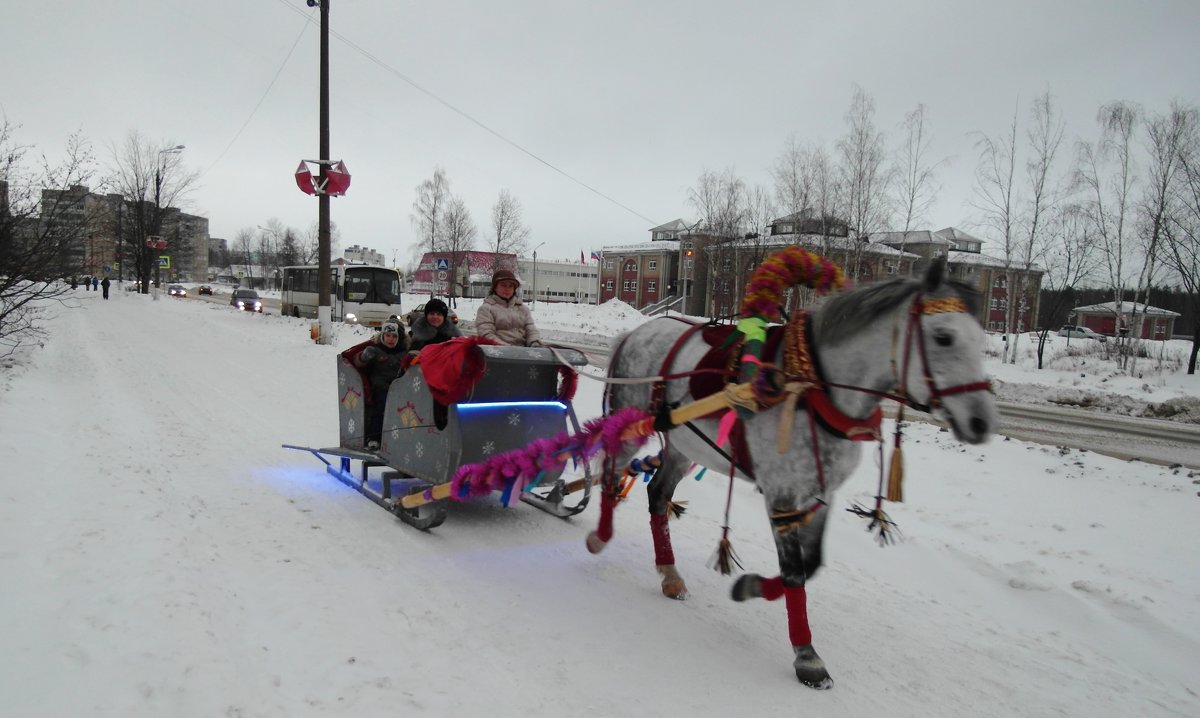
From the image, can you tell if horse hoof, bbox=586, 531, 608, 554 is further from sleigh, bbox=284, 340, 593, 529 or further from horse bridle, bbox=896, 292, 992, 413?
horse bridle, bbox=896, 292, 992, 413

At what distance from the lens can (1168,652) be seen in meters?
3.78

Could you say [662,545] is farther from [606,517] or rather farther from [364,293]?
[364,293]

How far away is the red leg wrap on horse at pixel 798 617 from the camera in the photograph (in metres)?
3.17

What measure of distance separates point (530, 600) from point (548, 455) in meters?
0.87

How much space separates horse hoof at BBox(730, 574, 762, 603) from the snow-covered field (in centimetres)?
39

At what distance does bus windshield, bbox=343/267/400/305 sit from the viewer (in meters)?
25.1

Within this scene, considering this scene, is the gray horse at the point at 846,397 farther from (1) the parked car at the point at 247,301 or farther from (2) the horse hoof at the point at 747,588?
(1) the parked car at the point at 247,301

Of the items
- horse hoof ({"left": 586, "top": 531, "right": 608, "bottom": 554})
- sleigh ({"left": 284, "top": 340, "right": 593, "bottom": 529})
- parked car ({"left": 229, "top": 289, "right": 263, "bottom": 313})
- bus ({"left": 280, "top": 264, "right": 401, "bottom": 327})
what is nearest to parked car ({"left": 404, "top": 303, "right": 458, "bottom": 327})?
sleigh ({"left": 284, "top": 340, "right": 593, "bottom": 529})

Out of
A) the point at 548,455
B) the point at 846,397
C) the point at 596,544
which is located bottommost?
the point at 596,544

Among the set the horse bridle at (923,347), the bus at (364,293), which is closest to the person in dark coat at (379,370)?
the horse bridle at (923,347)

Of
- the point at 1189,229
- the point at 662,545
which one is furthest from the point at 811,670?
the point at 1189,229

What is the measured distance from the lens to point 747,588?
3273 millimetres

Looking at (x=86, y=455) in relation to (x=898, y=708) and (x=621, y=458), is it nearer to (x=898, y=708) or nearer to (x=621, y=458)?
(x=621, y=458)

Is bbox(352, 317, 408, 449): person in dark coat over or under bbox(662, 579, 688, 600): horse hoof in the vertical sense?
over
